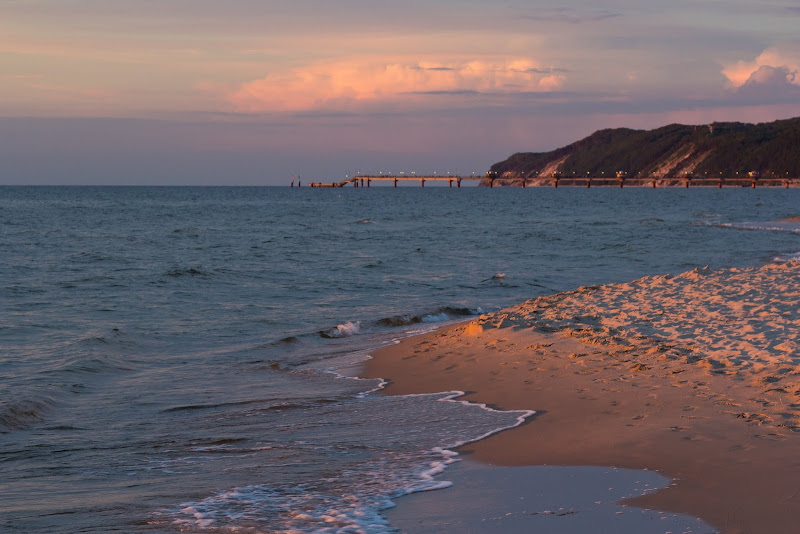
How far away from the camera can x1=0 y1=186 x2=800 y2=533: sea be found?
6695mm

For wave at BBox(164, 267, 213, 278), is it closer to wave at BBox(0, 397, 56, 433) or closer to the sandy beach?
the sandy beach

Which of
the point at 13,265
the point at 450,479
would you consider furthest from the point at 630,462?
the point at 13,265

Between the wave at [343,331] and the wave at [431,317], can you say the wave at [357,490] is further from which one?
the wave at [431,317]

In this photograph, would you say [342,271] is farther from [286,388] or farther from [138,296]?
[286,388]

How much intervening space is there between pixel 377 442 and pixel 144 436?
2.77m

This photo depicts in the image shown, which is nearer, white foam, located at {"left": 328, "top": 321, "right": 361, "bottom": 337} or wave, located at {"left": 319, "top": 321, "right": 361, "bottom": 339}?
wave, located at {"left": 319, "top": 321, "right": 361, "bottom": 339}

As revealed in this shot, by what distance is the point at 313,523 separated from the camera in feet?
19.5

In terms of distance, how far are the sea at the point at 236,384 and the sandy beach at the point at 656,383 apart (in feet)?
2.58

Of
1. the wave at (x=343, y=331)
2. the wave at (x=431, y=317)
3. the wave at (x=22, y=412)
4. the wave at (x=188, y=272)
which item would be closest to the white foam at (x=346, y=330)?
the wave at (x=343, y=331)

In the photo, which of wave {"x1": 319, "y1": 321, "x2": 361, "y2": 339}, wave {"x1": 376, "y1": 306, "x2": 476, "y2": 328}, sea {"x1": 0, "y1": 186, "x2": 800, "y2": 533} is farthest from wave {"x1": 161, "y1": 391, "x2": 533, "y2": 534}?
wave {"x1": 376, "y1": 306, "x2": 476, "y2": 328}

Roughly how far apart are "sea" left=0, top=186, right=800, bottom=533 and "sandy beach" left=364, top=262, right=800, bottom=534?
A: 2.58 ft

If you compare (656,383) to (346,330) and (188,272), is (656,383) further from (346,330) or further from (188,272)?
(188,272)

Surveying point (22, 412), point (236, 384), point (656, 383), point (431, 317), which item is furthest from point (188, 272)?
point (656, 383)

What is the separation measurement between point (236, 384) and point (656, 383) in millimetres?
6120
